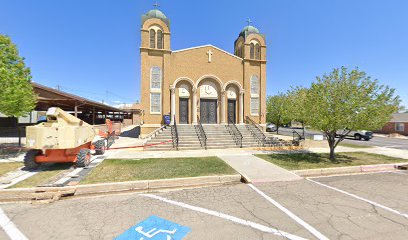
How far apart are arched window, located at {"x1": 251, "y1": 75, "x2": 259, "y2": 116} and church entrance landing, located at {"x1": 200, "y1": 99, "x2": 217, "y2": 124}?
4.00 meters

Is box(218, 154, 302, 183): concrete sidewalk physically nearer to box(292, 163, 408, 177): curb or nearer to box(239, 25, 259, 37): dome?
box(292, 163, 408, 177): curb

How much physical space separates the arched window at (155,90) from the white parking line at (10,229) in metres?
13.2

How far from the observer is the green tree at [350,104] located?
892 cm

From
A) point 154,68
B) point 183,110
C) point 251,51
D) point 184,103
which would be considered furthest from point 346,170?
point 154,68

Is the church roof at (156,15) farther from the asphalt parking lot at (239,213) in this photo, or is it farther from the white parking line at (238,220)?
the white parking line at (238,220)

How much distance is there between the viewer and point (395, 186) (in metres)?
6.31

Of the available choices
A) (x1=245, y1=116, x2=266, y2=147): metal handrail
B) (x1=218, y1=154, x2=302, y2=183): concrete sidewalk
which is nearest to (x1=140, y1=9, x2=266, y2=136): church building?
(x1=245, y1=116, x2=266, y2=147): metal handrail

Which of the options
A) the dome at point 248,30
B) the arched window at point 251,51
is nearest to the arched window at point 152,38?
the dome at point 248,30

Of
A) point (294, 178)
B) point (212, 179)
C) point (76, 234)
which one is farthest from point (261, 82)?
point (76, 234)

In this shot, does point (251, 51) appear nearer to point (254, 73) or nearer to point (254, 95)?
point (254, 73)

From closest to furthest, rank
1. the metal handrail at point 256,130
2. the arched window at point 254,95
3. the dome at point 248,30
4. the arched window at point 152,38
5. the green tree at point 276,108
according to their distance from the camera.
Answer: the metal handrail at point 256,130 < the arched window at point 152,38 < the arched window at point 254,95 < the dome at point 248,30 < the green tree at point 276,108

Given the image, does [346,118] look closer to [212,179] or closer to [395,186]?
[395,186]

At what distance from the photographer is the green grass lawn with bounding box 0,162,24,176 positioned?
7.23 m

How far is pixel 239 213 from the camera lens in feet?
14.1
